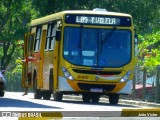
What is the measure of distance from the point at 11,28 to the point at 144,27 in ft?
63.6

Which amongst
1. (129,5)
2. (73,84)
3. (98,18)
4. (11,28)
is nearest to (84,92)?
(73,84)

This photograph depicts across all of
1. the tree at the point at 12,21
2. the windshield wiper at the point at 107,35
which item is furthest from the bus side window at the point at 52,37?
the tree at the point at 12,21

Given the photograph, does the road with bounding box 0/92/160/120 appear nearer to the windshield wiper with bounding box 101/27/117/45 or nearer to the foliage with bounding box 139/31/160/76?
the windshield wiper with bounding box 101/27/117/45

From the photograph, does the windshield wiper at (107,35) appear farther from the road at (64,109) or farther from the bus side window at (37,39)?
the bus side window at (37,39)

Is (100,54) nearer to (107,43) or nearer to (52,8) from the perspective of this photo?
(107,43)

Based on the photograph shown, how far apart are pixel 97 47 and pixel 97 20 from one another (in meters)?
0.98

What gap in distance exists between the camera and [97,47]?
2934 centimetres

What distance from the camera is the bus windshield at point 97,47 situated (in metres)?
29.0

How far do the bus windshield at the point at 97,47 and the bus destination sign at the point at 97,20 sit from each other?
233mm

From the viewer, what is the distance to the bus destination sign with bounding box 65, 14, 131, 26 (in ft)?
96.0

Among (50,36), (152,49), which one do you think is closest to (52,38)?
(50,36)

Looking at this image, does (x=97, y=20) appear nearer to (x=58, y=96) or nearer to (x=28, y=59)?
(x=58, y=96)

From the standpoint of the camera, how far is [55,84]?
29781 millimetres

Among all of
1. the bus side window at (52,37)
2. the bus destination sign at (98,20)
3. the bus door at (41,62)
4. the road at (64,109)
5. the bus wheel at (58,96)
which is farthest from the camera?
the bus door at (41,62)
